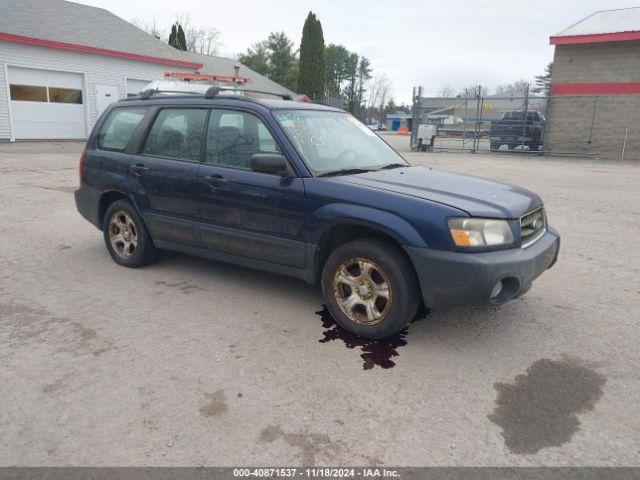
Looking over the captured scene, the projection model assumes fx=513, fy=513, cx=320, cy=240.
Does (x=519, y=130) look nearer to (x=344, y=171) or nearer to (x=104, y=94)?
(x=104, y=94)

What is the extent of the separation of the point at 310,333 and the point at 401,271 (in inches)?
33.5

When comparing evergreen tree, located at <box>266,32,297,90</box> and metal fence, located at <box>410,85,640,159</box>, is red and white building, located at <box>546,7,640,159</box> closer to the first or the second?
metal fence, located at <box>410,85,640,159</box>

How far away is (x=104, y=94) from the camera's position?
2338 centimetres

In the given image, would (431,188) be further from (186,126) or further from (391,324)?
(186,126)

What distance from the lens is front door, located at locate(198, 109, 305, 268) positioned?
158 inches

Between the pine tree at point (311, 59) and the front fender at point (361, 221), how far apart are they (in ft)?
135

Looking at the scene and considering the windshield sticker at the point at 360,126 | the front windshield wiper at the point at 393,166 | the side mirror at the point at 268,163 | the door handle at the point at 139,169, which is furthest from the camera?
the windshield sticker at the point at 360,126

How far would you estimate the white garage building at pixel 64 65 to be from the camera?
20.0 m

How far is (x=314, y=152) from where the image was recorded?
4188mm

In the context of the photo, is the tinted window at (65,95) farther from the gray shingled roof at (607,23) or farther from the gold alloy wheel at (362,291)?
the gold alloy wheel at (362,291)

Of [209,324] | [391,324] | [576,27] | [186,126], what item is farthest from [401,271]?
[576,27]

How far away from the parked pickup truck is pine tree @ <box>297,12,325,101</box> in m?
22.9

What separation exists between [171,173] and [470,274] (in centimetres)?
284

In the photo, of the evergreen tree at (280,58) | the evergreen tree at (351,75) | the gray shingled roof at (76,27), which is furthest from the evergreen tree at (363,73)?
the gray shingled roof at (76,27)
